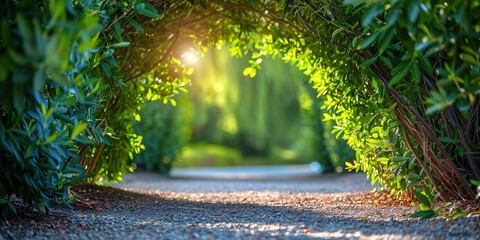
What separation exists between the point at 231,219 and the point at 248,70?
71.6 inches

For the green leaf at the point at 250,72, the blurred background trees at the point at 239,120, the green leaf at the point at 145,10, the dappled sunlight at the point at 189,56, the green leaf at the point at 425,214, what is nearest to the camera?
the green leaf at the point at 425,214

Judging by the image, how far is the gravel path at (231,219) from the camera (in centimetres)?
307

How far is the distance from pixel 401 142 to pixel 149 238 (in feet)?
6.93

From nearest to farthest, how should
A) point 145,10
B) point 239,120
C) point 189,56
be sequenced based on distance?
1. point 145,10
2. point 189,56
3. point 239,120

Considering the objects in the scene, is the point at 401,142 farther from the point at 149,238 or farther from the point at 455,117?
the point at 149,238

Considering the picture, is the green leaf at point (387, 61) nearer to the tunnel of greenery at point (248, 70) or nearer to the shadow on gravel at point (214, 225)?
the tunnel of greenery at point (248, 70)

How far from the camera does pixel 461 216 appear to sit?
3391 millimetres

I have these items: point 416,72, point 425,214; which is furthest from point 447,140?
point 416,72

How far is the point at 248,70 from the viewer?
5.34 meters

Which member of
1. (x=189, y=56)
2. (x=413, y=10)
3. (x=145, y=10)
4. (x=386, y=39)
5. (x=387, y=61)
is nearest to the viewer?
(x=413, y=10)

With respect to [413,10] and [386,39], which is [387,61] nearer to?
[386,39]

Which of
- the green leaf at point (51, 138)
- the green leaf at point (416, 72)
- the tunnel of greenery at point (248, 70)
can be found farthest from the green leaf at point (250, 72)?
the green leaf at point (51, 138)

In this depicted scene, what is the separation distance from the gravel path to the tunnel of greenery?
0.59 ft

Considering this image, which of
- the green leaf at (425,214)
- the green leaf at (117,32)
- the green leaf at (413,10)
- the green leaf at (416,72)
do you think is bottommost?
the green leaf at (425,214)
